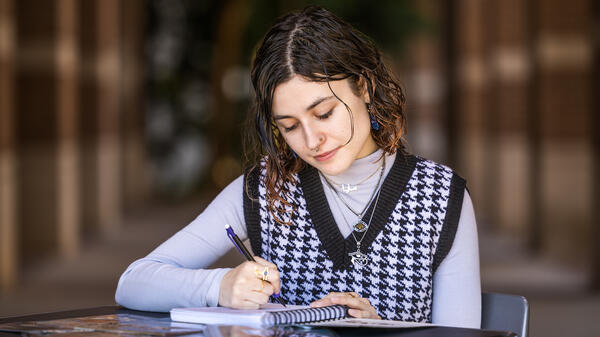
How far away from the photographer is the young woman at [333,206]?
209 centimetres

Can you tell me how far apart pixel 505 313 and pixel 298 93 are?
0.75 meters

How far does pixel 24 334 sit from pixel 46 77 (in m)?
7.53

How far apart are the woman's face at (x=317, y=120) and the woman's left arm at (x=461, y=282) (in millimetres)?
328

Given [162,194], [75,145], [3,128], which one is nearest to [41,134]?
[75,145]

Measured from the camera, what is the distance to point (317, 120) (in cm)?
208

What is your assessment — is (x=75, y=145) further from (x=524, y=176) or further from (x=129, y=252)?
(x=524, y=176)

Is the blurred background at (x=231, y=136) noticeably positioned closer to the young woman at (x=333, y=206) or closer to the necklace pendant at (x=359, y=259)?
the young woman at (x=333, y=206)

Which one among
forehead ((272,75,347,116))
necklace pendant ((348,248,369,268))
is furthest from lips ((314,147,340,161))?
necklace pendant ((348,248,369,268))

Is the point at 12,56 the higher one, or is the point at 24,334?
the point at 12,56

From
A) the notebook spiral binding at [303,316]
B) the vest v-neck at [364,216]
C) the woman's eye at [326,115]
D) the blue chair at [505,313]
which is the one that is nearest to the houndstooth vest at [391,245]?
the vest v-neck at [364,216]

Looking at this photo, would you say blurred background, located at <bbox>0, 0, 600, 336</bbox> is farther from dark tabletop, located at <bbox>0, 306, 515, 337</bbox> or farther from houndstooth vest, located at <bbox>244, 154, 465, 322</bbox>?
dark tabletop, located at <bbox>0, 306, 515, 337</bbox>

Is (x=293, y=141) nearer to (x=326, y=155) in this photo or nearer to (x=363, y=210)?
(x=326, y=155)

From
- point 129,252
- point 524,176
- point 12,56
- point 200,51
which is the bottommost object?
point 129,252

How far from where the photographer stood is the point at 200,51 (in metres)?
19.0
